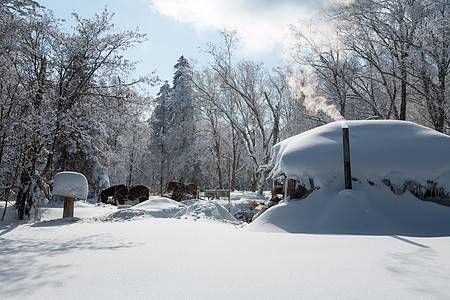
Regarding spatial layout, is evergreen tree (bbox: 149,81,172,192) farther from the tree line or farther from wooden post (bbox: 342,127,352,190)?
wooden post (bbox: 342,127,352,190)

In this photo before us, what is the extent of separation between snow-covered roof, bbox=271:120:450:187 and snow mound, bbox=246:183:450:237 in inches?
15.3

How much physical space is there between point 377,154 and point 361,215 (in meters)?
1.55

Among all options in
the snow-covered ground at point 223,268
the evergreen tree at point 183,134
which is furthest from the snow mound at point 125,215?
→ the evergreen tree at point 183,134

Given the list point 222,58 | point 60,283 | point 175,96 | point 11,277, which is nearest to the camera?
point 60,283

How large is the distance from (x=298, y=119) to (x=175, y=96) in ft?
52.3

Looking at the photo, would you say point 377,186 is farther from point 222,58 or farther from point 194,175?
point 194,175

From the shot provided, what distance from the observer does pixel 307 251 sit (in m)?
3.30

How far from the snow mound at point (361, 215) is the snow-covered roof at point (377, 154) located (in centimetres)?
39

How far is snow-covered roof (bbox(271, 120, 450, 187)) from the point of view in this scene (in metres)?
5.82

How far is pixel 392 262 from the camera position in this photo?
8.93ft

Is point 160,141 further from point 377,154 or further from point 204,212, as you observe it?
point 377,154

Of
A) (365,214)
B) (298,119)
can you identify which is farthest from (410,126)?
(298,119)

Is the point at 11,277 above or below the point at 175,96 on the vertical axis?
below

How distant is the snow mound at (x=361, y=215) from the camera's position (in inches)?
200
